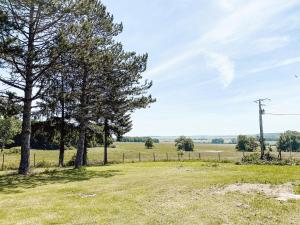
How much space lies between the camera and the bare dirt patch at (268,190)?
605 inches

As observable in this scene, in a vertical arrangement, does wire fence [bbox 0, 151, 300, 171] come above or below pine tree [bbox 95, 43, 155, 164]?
below

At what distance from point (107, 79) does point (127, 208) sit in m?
20.6

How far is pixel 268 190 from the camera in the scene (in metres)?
17.0

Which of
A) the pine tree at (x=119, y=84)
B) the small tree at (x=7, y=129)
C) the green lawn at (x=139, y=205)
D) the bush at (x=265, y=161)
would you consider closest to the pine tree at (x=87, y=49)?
the pine tree at (x=119, y=84)

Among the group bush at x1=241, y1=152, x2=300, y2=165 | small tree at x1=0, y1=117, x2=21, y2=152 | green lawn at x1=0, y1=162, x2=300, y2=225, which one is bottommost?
green lawn at x1=0, y1=162, x2=300, y2=225

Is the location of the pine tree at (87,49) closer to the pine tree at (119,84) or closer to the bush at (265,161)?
the pine tree at (119,84)

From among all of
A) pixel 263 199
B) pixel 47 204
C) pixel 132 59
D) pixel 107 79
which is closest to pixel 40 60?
pixel 107 79

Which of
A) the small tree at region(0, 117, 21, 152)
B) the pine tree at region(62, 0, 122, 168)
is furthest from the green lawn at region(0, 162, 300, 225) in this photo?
the small tree at region(0, 117, 21, 152)

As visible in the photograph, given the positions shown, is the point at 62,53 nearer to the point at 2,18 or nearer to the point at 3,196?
the point at 2,18

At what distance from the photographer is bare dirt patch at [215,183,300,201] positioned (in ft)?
50.4

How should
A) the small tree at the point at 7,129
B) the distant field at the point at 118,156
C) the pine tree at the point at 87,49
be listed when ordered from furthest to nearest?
the small tree at the point at 7,129 < the distant field at the point at 118,156 < the pine tree at the point at 87,49

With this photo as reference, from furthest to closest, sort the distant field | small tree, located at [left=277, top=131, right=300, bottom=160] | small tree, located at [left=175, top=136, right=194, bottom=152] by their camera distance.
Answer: small tree, located at [left=277, top=131, right=300, bottom=160] < small tree, located at [left=175, top=136, right=194, bottom=152] < the distant field

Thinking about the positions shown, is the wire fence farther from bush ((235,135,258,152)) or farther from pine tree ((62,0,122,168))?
bush ((235,135,258,152))

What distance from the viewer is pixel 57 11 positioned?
79.8 feet
